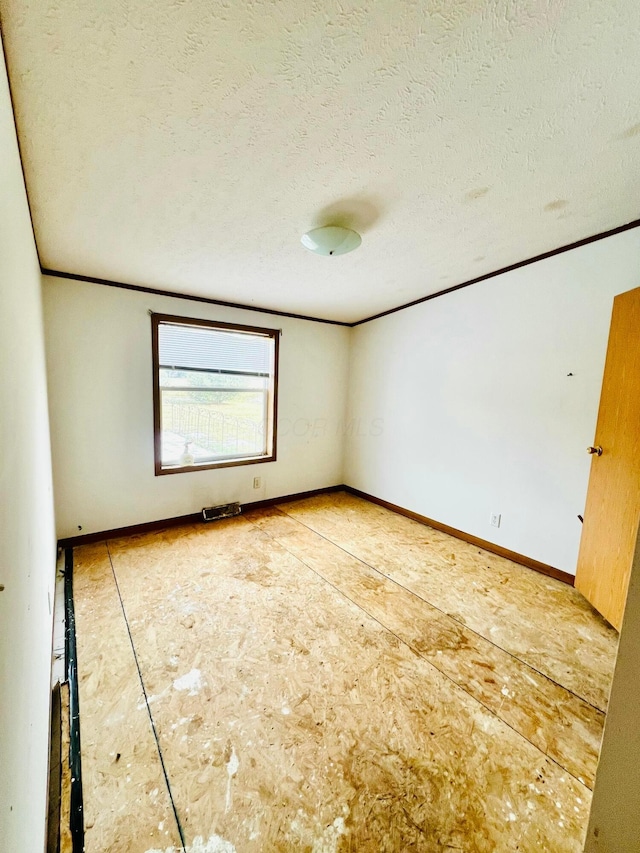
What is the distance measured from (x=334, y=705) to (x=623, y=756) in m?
1.19

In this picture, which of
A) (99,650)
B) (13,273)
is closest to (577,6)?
(13,273)

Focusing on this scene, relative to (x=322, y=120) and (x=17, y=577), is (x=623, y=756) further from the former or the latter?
(x=322, y=120)

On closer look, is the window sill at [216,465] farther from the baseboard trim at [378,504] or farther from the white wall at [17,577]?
the white wall at [17,577]

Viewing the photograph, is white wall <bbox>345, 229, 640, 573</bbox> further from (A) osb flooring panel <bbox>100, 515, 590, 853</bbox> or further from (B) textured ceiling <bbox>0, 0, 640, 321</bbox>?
(A) osb flooring panel <bbox>100, 515, 590, 853</bbox>

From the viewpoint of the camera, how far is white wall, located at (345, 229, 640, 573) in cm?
233

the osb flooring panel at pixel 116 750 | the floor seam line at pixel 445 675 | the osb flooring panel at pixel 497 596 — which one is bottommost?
the osb flooring panel at pixel 116 750

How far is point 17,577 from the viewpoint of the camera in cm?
96

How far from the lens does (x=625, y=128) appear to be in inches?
51.7

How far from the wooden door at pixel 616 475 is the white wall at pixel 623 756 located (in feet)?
5.43

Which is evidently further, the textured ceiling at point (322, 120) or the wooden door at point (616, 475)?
the wooden door at point (616, 475)

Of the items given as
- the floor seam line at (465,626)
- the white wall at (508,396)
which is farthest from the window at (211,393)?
the white wall at (508,396)

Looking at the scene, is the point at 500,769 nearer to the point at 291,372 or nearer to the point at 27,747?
the point at 27,747

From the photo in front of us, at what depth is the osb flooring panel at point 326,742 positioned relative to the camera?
3.47ft

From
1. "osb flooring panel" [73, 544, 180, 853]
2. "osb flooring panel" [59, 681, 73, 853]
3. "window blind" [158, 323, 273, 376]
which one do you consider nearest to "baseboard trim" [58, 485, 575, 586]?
"osb flooring panel" [73, 544, 180, 853]
